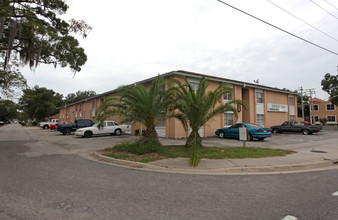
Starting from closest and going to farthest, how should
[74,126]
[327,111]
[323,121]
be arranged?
[74,126]
[323,121]
[327,111]

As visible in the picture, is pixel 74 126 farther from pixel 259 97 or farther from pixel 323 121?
pixel 323 121

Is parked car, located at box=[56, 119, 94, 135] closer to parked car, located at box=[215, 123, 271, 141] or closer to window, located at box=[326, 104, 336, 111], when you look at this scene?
parked car, located at box=[215, 123, 271, 141]

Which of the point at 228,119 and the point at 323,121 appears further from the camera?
the point at 323,121

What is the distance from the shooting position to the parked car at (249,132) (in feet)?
49.8

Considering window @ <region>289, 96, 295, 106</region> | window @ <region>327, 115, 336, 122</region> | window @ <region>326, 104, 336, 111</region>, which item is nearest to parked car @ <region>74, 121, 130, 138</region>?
window @ <region>289, 96, 295, 106</region>

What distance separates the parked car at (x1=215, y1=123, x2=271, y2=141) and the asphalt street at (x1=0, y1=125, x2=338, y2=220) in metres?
8.88

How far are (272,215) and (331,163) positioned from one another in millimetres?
6506

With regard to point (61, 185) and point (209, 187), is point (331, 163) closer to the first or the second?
point (209, 187)

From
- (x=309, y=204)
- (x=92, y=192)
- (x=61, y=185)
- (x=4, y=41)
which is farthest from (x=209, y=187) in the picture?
(x=4, y=41)

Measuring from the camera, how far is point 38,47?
10.6 metres

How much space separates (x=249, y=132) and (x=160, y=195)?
13.3 m

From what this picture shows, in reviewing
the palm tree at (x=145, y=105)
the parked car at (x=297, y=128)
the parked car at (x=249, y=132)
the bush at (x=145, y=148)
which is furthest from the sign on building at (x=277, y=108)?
the bush at (x=145, y=148)

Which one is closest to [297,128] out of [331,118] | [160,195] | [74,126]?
[160,195]

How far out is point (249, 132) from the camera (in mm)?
15641
